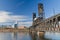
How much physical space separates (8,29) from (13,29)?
6442 millimetres

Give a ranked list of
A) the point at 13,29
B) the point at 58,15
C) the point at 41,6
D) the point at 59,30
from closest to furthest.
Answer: the point at 59,30
the point at 58,15
the point at 41,6
the point at 13,29

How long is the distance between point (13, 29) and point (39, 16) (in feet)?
107

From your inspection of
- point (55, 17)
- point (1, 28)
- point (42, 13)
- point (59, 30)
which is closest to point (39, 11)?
point (42, 13)

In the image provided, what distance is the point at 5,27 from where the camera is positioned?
476 ft

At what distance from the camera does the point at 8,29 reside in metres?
139

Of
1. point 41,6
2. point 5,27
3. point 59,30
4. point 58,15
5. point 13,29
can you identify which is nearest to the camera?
point 59,30

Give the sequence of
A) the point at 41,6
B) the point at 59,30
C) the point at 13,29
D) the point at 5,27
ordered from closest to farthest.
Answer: the point at 59,30
the point at 41,6
the point at 13,29
the point at 5,27

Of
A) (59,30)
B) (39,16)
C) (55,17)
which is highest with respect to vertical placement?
(39,16)

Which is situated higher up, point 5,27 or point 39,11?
point 39,11

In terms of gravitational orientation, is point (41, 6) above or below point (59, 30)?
above

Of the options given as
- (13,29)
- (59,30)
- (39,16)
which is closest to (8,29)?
(13,29)

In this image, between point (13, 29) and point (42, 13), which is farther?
point (13, 29)

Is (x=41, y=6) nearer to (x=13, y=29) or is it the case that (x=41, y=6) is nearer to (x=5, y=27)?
(x=13, y=29)

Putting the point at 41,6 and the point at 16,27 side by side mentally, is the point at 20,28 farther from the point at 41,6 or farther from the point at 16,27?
the point at 41,6
